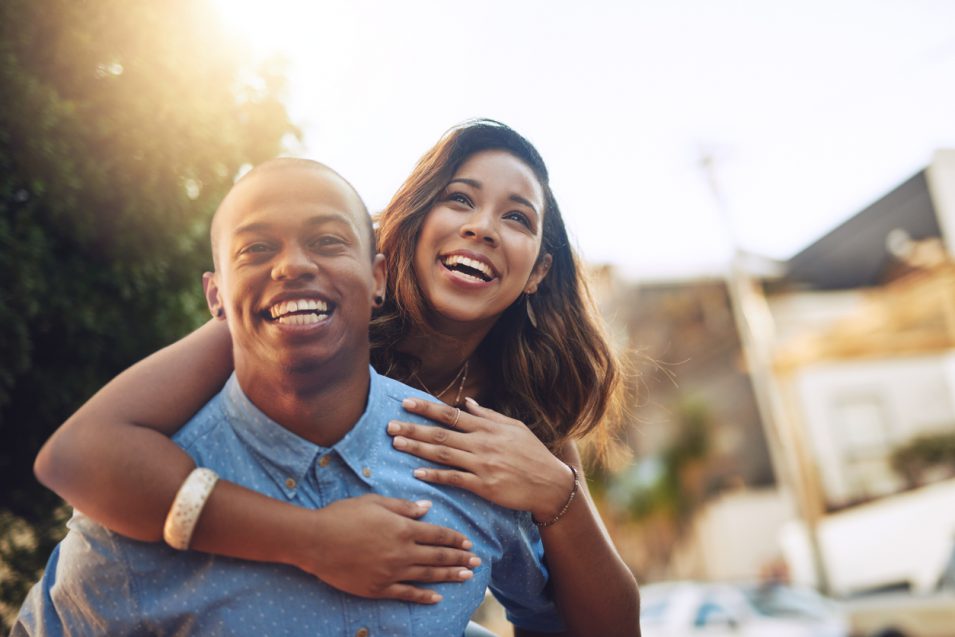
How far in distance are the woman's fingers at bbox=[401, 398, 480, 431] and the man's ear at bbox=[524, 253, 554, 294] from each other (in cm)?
50

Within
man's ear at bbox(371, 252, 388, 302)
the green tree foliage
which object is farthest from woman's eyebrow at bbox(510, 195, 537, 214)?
the green tree foliage

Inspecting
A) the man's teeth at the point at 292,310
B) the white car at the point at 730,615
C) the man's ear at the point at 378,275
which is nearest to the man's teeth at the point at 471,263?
the man's ear at the point at 378,275

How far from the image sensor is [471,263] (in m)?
1.96

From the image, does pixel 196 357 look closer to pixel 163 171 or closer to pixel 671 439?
pixel 163 171

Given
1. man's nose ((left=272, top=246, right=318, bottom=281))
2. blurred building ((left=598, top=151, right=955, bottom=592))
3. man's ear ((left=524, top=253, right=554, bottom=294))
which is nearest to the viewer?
man's nose ((left=272, top=246, right=318, bottom=281))

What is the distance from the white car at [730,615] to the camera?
11.7 metres

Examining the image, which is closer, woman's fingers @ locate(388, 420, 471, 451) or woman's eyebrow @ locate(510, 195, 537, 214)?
woman's fingers @ locate(388, 420, 471, 451)

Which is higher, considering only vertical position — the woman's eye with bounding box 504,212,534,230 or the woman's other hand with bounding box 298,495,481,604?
the woman's eye with bounding box 504,212,534,230

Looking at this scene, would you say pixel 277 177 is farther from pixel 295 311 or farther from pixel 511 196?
pixel 511 196

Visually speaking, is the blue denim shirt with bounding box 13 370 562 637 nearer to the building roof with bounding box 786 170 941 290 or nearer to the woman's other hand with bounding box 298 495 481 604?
the woman's other hand with bounding box 298 495 481 604

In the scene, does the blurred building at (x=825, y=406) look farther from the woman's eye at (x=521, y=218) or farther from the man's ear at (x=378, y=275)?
the man's ear at (x=378, y=275)

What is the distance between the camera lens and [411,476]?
1.65 m

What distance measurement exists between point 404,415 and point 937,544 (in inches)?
777

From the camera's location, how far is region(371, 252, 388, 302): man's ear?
154 cm
